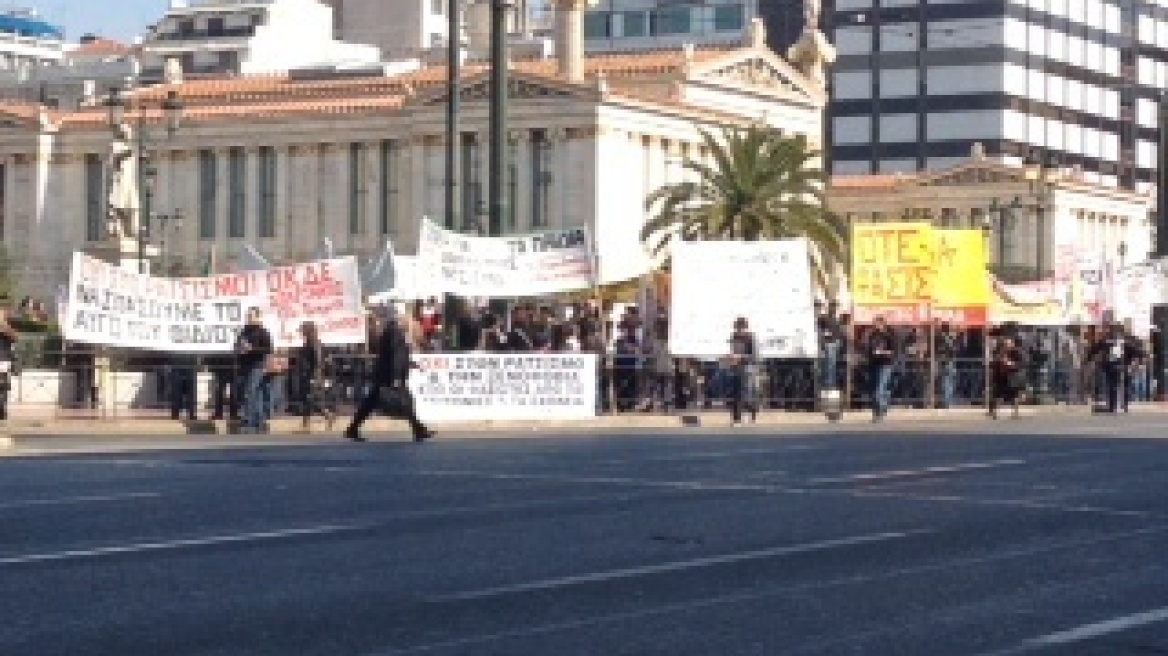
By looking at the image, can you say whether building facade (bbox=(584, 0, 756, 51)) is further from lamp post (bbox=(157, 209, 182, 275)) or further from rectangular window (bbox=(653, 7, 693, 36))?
lamp post (bbox=(157, 209, 182, 275))

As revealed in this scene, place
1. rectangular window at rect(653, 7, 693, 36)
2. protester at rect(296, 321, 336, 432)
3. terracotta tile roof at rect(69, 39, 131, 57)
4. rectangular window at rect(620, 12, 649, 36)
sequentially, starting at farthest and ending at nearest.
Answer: terracotta tile roof at rect(69, 39, 131, 57) → rectangular window at rect(620, 12, 649, 36) → rectangular window at rect(653, 7, 693, 36) → protester at rect(296, 321, 336, 432)

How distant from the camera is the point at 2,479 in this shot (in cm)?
2130

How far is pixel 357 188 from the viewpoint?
89312mm

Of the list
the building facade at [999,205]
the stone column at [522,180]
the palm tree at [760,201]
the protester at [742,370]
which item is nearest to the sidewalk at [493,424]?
the protester at [742,370]

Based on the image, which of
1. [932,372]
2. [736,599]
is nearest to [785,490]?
[736,599]

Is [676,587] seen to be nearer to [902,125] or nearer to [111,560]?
[111,560]

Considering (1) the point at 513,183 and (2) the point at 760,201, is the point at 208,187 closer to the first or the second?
(1) the point at 513,183

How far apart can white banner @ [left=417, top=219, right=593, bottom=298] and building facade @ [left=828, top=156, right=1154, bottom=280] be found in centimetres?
5582

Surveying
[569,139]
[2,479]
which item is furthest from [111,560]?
[569,139]

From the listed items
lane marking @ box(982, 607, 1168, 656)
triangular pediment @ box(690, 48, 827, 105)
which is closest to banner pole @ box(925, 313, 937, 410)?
lane marking @ box(982, 607, 1168, 656)

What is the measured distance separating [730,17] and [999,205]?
3059 cm

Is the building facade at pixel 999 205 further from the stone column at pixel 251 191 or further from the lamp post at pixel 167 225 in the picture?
the lamp post at pixel 167 225

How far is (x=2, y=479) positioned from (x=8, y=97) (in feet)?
348

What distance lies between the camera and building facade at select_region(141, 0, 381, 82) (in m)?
117
